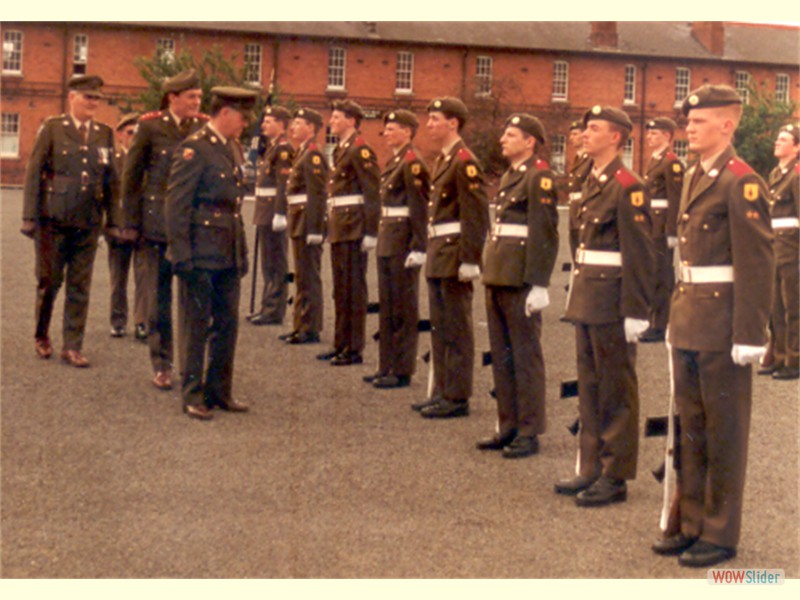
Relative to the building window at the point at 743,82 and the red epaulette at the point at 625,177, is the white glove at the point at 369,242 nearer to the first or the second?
the red epaulette at the point at 625,177

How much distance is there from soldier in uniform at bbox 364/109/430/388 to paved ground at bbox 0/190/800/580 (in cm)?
27

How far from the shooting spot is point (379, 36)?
4722 cm

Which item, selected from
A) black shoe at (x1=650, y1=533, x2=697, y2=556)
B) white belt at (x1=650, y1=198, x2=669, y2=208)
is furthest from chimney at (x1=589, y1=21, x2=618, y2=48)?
black shoe at (x1=650, y1=533, x2=697, y2=556)

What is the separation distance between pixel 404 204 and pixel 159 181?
1933 mm

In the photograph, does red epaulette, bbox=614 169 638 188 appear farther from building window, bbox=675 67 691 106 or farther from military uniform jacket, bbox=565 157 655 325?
building window, bbox=675 67 691 106

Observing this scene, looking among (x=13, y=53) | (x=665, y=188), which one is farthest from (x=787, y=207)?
(x=13, y=53)

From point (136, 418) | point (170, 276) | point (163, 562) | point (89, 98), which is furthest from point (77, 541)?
point (89, 98)

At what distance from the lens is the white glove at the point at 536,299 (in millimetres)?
7301

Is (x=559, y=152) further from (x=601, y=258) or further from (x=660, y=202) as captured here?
(x=601, y=258)

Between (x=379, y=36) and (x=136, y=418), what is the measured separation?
40.3 m

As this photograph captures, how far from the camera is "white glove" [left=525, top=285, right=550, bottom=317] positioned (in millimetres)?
7301

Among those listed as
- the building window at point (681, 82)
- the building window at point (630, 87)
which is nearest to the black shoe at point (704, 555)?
the building window at point (630, 87)

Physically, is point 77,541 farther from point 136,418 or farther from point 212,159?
point 212,159

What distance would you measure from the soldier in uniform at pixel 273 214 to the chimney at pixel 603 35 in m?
27.8
